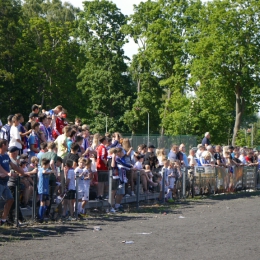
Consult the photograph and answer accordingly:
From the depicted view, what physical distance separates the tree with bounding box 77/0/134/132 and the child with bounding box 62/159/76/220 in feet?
194

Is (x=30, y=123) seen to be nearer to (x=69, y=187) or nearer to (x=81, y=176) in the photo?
(x=81, y=176)

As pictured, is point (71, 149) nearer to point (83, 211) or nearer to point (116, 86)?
point (83, 211)

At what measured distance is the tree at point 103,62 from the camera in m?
77.8

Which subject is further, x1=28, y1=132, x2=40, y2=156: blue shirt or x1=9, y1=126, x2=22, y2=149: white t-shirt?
x1=28, y1=132, x2=40, y2=156: blue shirt

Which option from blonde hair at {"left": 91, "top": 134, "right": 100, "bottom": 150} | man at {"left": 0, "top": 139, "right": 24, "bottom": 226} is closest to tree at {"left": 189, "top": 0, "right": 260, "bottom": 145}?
blonde hair at {"left": 91, "top": 134, "right": 100, "bottom": 150}

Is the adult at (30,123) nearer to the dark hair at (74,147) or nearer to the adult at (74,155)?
the adult at (74,155)

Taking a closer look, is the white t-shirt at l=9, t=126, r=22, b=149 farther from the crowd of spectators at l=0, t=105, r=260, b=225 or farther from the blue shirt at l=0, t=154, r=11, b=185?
the blue shirt at l=0, t=154, r=11, b=185

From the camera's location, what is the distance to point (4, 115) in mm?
64625

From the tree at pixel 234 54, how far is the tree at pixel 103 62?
1579 cm

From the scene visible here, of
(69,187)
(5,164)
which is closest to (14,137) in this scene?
(69,187)

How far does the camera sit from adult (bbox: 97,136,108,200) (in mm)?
19250

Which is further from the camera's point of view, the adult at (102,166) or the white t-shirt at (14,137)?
Result: the adult at (102,166)

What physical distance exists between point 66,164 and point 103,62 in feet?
204

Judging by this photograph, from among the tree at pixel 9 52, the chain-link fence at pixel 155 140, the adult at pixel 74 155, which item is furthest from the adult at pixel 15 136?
the tree at pixel 9 52
